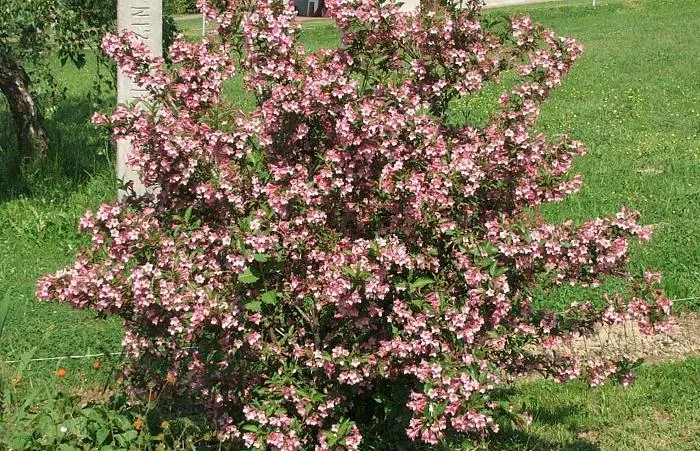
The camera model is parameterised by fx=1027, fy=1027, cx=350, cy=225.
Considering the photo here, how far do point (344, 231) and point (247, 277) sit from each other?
18.8 inches

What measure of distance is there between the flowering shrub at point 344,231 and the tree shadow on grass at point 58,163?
421cm

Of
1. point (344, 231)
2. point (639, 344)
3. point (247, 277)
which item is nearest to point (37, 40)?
point (639, 344)

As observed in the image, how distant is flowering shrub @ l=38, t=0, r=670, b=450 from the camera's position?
11.3 feet

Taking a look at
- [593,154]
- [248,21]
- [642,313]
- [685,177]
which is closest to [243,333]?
[248,21]

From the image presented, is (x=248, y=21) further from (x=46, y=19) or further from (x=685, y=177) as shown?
(x=685, y=177)

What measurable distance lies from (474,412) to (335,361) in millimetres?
494

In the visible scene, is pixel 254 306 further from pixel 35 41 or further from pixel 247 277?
pixel 35 41

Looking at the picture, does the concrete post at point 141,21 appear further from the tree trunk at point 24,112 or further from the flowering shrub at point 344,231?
the tree trunk at point 24,112

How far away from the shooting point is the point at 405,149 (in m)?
3.54

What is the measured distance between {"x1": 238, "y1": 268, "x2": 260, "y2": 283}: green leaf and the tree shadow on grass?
4568mm

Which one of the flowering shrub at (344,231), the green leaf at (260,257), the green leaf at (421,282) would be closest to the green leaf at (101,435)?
the flowering shrub at (344,231)

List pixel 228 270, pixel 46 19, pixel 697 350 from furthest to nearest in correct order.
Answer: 1. pixel 46 19
2. pixel 697 350
3. pixel 228 270

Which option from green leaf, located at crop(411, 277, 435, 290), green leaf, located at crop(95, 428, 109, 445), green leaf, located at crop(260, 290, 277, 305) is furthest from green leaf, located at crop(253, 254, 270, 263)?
green leaf, located at crop(95, 428, 109, 445)

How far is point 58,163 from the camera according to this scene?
935cm
